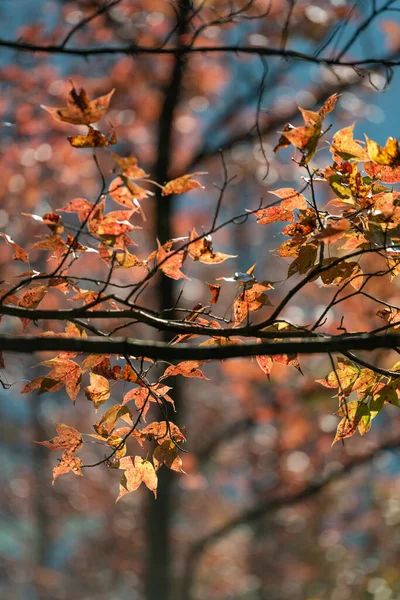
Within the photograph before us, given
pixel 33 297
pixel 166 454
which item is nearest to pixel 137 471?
pixel 166 454

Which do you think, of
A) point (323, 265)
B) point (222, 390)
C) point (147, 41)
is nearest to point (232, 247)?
point (222, 390)

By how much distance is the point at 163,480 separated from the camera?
5.19 meters

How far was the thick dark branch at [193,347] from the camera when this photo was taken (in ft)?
3.56

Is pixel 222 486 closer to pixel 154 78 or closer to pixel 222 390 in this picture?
pixel 222 390

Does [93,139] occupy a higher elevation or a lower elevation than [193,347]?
higher

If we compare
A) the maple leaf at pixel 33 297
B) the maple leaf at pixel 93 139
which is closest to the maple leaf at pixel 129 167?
the maple leaf at pixel 93 139

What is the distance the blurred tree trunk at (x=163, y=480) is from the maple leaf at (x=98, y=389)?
3223mm

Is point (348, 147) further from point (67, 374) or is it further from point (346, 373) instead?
point (67, 374)

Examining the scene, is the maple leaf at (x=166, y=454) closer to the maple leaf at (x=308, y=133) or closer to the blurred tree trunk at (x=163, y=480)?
the maple leaf at (x=308, y=133)

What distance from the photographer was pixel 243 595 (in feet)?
30.5

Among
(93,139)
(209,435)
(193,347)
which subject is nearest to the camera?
A: (193,347)

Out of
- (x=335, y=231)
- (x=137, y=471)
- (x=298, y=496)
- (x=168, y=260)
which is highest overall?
(x=298, y=496)

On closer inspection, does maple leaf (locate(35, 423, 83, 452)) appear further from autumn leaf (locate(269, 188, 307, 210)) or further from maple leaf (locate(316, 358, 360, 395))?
autumn leaf (locate(269, 188, 307, 210))

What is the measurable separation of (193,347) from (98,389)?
1.52ft
